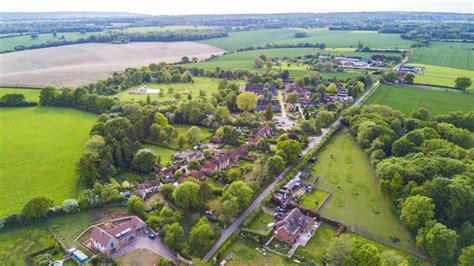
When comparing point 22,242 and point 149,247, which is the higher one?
point 22,242

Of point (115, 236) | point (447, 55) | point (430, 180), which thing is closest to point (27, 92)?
point (115, 236)

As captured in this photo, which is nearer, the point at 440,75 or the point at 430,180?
the point at 430,180

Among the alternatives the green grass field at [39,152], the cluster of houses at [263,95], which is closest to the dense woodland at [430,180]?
the cluster of houses at [263,95]

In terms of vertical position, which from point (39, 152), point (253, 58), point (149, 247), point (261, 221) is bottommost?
point (261, 221)

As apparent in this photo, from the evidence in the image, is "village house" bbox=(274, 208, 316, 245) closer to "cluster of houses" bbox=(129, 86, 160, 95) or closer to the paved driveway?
the paved driveway

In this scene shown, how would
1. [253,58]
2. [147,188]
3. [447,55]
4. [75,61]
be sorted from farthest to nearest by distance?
[253,58]
[447,55]
[75,61]
[147,188]

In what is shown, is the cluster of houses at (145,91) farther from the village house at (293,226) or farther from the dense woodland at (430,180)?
the village house at (293,226)

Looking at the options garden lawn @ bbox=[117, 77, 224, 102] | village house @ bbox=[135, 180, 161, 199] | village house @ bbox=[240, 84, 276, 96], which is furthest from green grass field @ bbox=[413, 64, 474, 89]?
village house @ bbox=[135, 180, 161, 199]

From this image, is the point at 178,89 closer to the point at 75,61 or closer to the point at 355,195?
the point at 75,61
